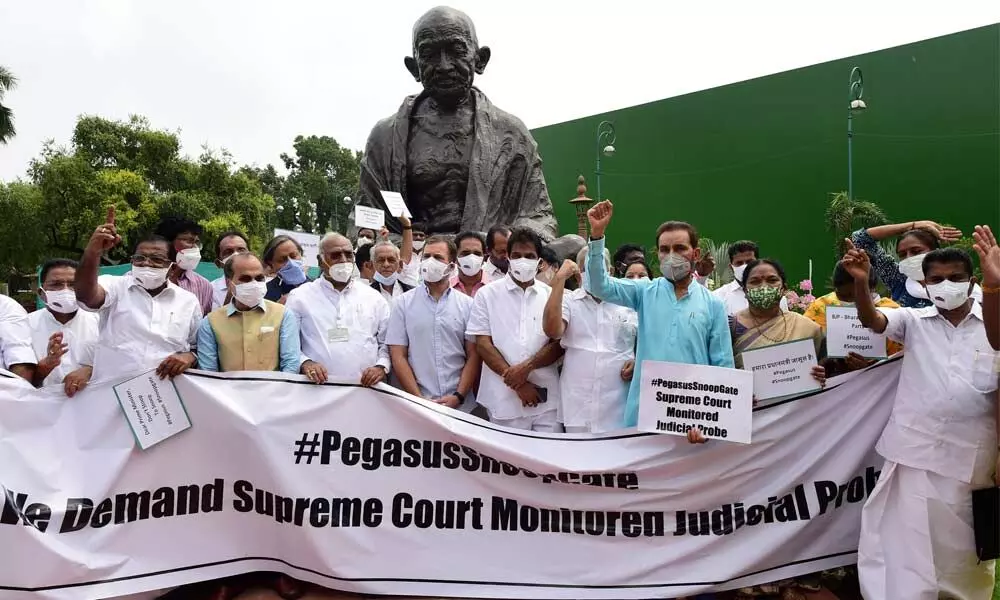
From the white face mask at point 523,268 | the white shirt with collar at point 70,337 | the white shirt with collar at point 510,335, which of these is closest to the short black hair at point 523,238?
the white face mask at point 523,268

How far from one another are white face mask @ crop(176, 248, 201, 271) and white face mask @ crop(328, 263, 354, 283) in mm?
1090

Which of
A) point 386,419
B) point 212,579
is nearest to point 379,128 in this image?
point 386,419

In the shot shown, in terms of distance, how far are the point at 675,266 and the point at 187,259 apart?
3234mm

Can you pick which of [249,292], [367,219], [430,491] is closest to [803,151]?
[367,219]

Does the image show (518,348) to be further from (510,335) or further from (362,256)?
(362,256)

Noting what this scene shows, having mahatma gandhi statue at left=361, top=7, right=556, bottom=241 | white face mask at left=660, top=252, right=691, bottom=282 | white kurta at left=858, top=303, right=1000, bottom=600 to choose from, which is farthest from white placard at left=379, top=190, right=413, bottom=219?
white kurta at left=858, top=303, right=1000, bottom=600

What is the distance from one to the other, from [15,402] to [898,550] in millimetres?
4662

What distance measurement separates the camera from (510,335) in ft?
13.5

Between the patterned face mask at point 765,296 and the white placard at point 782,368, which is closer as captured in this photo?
the white placard at point 782,368

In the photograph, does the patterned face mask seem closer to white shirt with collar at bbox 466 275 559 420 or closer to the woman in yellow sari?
the woman in yellow sari

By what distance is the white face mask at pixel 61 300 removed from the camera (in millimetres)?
4065

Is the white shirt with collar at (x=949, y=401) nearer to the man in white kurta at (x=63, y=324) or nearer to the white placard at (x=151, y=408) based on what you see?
the white placard at (x=151, y=408)

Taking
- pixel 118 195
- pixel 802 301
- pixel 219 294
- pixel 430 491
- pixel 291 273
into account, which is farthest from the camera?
pixel 118 195

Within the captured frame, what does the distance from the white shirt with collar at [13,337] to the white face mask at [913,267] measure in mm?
5050
